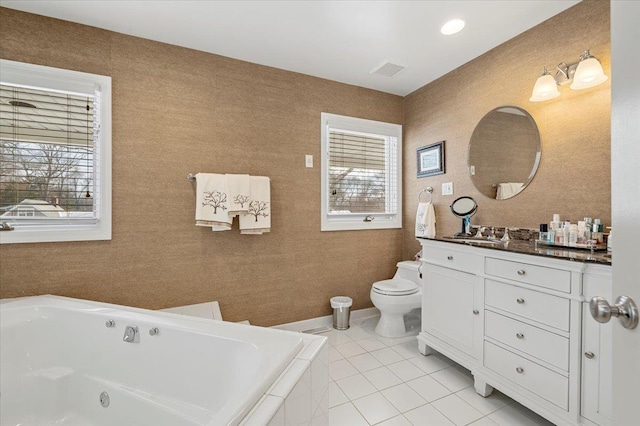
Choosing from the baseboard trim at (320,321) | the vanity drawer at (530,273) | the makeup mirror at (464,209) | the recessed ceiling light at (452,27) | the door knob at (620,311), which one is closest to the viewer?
the door knob at (620,311)

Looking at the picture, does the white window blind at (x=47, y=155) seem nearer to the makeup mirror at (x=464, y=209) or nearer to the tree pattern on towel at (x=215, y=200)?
the tree pattern on towel at (x=215, y=200)

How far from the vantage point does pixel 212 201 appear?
7.14 ft

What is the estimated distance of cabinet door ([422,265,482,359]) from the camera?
5.67 ft

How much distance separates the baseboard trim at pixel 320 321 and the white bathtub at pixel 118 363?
4.17ft

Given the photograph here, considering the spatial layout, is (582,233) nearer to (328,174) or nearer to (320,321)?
(328,174)

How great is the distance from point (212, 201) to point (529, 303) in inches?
83.1

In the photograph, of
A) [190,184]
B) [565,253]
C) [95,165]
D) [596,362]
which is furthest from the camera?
[190,184]

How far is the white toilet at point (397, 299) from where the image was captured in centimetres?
236

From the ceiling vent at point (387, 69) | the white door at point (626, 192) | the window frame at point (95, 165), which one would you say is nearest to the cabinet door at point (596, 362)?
the white door at point (626, 192)

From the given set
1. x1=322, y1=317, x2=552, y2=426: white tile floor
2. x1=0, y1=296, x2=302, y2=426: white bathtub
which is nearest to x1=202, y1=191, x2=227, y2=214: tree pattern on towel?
x1=0, y1=296, x2=302, y2=426: white bathtub

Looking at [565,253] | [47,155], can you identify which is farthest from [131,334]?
[565,253]

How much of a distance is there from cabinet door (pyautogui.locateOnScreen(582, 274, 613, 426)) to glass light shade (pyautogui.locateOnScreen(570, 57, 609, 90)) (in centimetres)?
111

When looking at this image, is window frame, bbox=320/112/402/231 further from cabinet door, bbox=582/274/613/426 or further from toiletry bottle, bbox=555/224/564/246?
cabinet door, bbox=582/274/613/426

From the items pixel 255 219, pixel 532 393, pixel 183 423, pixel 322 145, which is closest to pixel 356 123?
pixel 322 145
